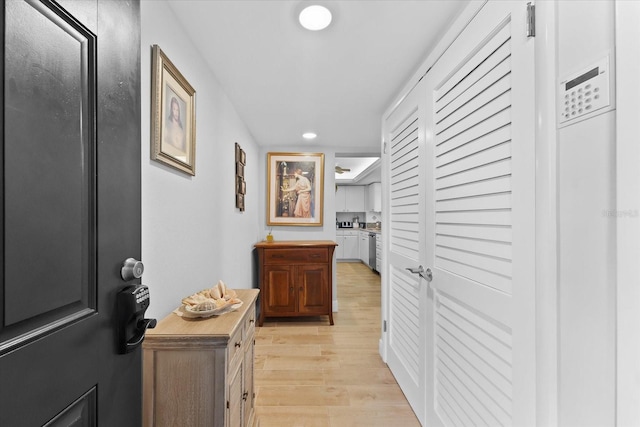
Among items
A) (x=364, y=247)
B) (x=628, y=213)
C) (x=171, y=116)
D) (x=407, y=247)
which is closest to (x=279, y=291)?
(x=407, y=247)

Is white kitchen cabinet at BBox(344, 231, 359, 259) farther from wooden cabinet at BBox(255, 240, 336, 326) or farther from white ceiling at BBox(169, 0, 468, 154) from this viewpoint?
white ceiling at BBox(169, 0, 468, 154)

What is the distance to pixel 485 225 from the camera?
3.82 feet

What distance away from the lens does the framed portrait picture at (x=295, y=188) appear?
3.87 m

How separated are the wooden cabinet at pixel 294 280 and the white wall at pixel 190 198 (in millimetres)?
590

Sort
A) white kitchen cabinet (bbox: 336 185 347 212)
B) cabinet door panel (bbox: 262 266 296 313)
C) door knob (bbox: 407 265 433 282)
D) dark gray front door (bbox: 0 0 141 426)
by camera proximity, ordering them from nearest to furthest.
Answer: dark gray front door (bbox: 0 0 141 426), door knob (bbox: 407 265 433 282), cabinet door panel (bbox: 262 266 296 313), white kitchen cabinet (bbox: 336 185 347 212)

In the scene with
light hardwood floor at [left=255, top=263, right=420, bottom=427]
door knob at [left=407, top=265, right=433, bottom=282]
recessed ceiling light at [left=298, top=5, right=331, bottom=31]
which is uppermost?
recessed ceiling light at [left=298, top=5, right=331, bottom=31]

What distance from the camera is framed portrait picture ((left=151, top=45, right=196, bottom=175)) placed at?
120 cm

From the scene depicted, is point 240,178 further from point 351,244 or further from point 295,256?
point 351,244

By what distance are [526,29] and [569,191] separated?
524 millimetres

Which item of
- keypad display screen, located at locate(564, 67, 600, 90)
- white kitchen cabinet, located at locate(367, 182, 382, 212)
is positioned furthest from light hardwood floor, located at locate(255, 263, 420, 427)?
white kitchen cabinet, located at locate(367, 182, 382, 212)

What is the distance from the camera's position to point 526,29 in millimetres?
924

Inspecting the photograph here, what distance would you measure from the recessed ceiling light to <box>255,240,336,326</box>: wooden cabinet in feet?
7.74

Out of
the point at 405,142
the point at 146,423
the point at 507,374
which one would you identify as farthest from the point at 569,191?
the point at 146,423

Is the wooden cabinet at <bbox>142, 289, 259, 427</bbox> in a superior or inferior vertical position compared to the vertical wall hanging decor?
inferior
